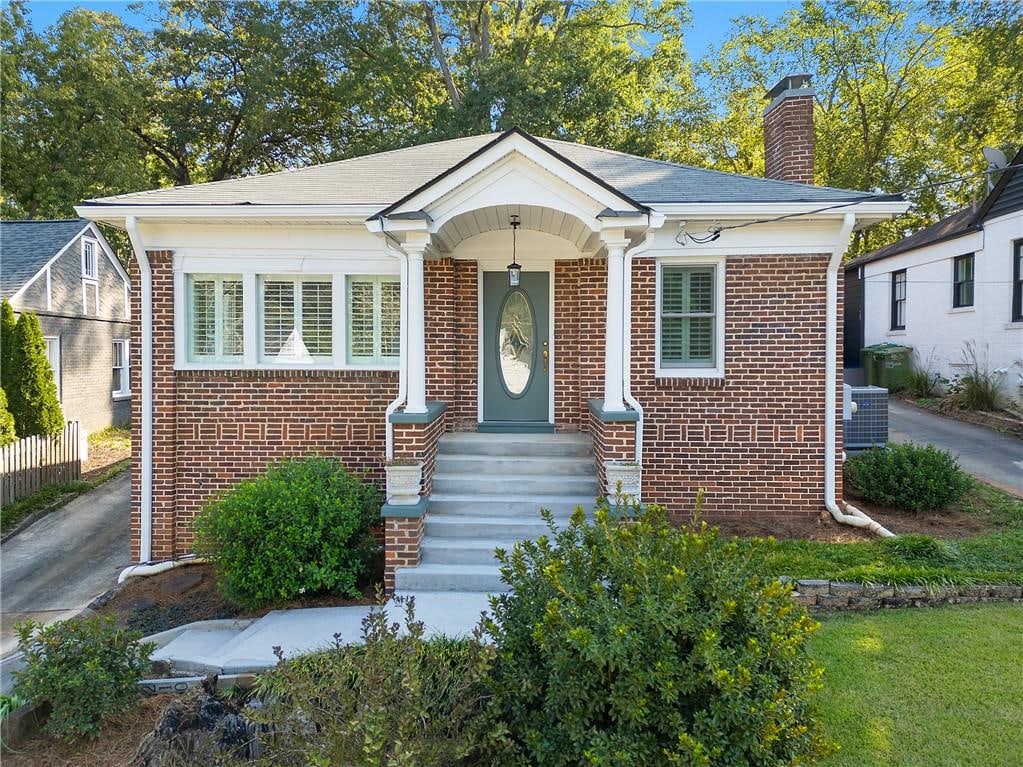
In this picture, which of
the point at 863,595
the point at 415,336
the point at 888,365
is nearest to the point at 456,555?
the point at 415,336

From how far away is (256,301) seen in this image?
6684 millimetres

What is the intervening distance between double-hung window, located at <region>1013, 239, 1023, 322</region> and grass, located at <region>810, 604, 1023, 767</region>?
34.0 feet

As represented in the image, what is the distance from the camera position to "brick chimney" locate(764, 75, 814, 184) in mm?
7766

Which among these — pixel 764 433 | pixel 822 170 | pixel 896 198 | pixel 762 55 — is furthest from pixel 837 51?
pixel 764 433

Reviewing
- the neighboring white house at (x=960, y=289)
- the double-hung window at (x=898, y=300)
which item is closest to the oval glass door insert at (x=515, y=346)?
the neighboring white house at (x=960, y=289)

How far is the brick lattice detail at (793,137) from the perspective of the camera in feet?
25.5

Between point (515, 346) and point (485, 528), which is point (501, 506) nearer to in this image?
point (485, 528)

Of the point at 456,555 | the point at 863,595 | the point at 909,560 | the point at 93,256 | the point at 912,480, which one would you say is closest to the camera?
the point at 863,595

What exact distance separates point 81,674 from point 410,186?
5535 millimetres

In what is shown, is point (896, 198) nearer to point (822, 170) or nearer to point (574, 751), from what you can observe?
point (574, 751)

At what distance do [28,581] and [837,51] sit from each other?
29124mm

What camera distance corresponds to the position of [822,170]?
81.7 feet

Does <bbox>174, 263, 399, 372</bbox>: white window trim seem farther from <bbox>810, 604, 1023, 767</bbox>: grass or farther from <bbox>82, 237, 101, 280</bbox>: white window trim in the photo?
<bbox>82, 237, 101, 280</bbox>: white window trim

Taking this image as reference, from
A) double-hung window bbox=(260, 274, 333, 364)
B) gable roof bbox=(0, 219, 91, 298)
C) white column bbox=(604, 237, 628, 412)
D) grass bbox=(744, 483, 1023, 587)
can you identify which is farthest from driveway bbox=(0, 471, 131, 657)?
grass bbox=(744, 483, 1023, 587)
